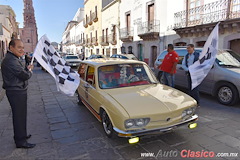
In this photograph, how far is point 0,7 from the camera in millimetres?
38281

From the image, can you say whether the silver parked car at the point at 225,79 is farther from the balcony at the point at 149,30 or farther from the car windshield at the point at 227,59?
the balcony at the point at 149,30

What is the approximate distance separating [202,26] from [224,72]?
20.7ft

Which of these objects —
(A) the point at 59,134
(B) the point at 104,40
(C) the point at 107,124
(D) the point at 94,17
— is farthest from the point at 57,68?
(D) the point at 94,17

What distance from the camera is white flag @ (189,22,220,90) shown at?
466 centimetres

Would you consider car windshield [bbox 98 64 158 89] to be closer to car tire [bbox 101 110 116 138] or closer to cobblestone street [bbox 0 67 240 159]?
car tire [bbox 101 110 116 138]

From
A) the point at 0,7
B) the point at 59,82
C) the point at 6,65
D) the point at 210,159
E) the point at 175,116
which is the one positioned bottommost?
the point at 210,159

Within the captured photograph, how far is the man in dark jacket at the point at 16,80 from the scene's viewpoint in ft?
9.69

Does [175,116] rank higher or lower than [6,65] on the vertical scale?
lower

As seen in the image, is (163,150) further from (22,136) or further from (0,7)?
(0,7)

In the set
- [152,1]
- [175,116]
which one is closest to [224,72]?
[175,116]

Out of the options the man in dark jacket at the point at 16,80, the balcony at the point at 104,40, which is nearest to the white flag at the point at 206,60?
the man in dark jacket at the point at 16,80

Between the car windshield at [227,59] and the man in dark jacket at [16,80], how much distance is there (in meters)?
5.74

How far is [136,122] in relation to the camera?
9.48ft

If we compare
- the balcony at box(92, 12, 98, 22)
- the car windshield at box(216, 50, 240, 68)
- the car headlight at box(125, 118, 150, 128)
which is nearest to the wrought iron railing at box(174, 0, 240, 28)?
the car windshield at box(216, 50, 240, 68)
